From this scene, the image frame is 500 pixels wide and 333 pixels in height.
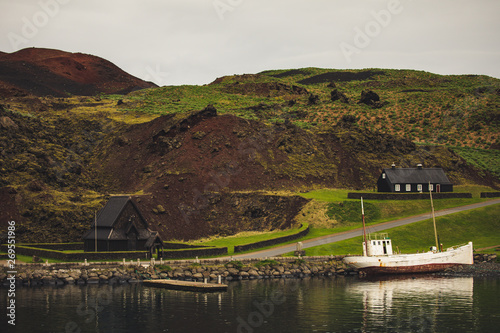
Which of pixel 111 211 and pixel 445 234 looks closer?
Answer: pixel 111 211

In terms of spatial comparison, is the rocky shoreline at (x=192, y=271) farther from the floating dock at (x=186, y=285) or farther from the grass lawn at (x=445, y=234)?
the grass lawn at (x=445, y=234)

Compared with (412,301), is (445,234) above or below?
above

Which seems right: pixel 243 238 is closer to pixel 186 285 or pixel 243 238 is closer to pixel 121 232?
pixel 121 232

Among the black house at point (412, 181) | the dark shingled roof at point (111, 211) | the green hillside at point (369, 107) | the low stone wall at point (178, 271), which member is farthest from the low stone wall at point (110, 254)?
the green hillside at point (369, 107)

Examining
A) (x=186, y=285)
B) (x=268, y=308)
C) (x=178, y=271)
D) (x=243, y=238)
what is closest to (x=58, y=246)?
(x=178, y=271)

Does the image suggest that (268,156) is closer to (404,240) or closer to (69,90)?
(404,240)

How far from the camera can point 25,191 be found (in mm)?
85500

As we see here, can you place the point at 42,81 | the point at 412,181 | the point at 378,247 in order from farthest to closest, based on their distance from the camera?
the point at 42,81, the point at 412,181, the point at 378,247

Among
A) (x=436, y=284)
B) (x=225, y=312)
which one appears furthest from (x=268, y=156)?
(x=225, y=312)

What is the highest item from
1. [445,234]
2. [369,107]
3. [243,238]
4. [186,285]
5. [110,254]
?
[369,107]

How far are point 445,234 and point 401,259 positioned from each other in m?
15.5

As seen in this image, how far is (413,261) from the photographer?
228 ft

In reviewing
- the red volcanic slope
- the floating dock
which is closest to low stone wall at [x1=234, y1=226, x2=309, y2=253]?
the floating dock

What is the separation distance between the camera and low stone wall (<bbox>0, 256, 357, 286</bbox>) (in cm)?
6159
